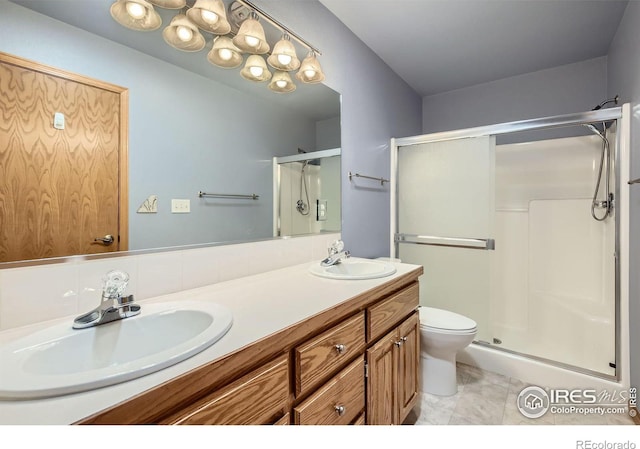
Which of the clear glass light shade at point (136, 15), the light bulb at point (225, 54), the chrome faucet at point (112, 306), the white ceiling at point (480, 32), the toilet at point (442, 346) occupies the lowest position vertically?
the toilet at point (442, 346)

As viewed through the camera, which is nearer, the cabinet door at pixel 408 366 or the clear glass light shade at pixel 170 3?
the clear glass light shade at pixel 170 3

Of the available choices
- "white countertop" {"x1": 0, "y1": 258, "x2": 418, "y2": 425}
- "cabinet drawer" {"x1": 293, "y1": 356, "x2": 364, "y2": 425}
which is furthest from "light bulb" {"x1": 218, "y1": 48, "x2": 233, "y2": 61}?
"cabinet drawer" {"x1": 293, "y1": 356, "x2": 364, "y2": 425}

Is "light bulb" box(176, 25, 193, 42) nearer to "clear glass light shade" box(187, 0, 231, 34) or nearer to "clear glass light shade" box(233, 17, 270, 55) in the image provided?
"clear glass light shade" box(187, 0, 231, 34)

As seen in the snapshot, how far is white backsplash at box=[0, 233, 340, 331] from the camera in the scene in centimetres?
75

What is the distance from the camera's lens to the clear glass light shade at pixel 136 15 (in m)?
0.94

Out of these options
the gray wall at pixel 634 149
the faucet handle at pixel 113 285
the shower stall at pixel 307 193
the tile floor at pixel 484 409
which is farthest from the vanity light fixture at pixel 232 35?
the tile floor at pixel 484 409

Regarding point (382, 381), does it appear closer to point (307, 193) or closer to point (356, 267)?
point (356, 267)

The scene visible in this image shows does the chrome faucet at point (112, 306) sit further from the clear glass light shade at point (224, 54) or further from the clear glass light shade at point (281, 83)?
the clear glass light shade at point (281, 83)

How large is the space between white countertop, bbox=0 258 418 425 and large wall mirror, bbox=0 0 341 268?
0.21m

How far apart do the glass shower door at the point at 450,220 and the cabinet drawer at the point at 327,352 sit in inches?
61.3

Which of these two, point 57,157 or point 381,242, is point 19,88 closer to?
point 57,157

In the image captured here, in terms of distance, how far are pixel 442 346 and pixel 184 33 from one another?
6.64 feet

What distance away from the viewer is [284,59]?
4.95ft

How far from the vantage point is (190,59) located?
115 centimetres
